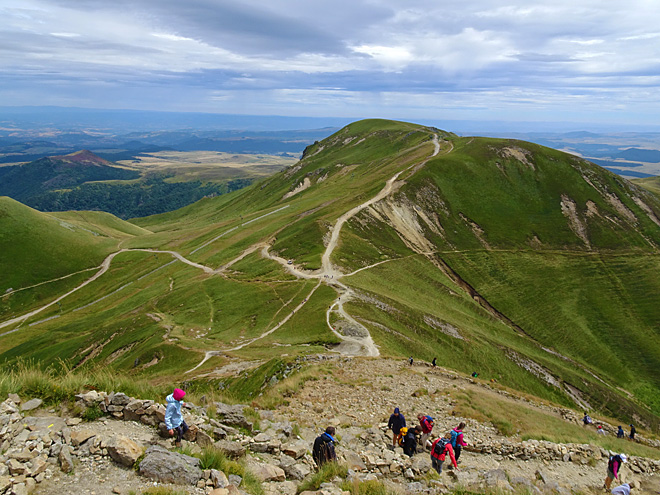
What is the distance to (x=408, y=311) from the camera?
6550 cm

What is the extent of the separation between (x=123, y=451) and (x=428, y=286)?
83.8 metres

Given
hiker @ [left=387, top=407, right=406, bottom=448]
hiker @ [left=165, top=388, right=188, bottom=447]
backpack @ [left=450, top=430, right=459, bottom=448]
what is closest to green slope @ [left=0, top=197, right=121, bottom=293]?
hiker @ [left=165, top=388, right=188, bottom=447]

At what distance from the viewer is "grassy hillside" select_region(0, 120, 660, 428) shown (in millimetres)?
60969

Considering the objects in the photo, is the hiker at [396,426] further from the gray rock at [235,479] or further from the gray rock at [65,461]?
the gray rock at [65,461]

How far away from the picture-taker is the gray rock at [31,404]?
14304 mm

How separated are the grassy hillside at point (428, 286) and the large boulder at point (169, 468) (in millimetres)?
30912

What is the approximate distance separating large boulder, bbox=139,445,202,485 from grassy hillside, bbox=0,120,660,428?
3091cm

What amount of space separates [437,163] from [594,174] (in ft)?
231

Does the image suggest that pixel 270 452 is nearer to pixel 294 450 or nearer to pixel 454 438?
pixel 294 450

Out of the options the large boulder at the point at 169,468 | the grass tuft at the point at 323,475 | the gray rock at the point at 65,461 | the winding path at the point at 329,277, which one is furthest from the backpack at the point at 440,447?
the winding path at the point at 329,277

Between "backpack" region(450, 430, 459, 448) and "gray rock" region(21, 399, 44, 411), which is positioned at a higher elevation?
"gray rock" region(21, 399, 44, 411)

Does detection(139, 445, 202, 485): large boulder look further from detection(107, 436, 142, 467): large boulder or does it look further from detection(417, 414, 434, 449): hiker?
detection(417, 414, 434, 449): hiker

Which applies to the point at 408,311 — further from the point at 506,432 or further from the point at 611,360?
A: the point at 611,360

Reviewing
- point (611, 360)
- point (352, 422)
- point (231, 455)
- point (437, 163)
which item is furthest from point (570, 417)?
point (437, 163)
